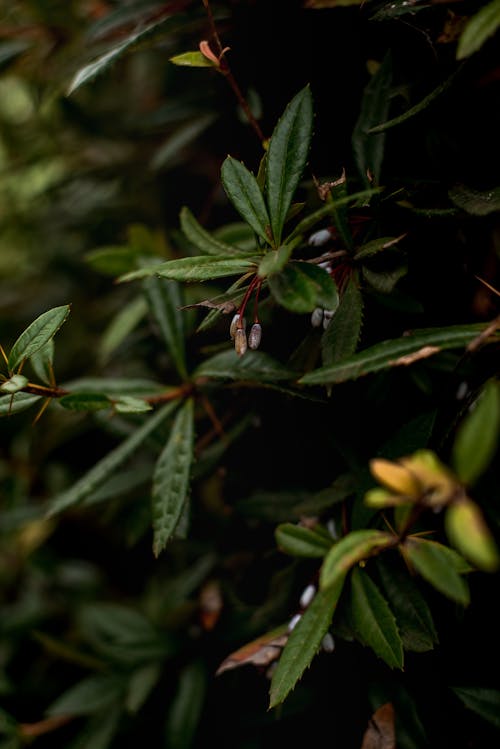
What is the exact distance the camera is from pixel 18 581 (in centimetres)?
162

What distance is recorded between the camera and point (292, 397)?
84 centimetres

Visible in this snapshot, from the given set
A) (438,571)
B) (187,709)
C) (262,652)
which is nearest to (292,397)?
(262,652)

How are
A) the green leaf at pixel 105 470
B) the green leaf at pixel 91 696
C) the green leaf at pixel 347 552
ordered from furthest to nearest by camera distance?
the green leaf at pixel 91 696 → the green leaf at pixel 105 470 → the green leaf at pixel 347 552

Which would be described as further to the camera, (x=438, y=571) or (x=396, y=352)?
(x=396, y=352)

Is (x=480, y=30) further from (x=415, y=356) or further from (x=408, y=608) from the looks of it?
(x=408, y=608)

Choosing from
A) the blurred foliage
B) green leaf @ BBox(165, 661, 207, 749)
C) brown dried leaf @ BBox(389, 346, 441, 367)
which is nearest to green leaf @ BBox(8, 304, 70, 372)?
the blurred foliage

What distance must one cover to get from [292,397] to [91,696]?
72 cm

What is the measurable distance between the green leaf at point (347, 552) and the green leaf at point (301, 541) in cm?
17

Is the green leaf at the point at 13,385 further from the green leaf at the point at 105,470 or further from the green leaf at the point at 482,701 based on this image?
the green leaf at the point at 482,701

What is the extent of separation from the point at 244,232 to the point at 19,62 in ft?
2.58

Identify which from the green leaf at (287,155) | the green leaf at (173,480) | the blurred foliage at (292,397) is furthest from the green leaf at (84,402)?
the green leaf at (287,155)

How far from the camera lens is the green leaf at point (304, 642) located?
601 millimetres

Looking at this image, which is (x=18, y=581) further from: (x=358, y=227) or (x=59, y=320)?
(x=358, y=227)

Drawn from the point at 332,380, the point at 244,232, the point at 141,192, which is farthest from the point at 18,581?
the point at 332,380
